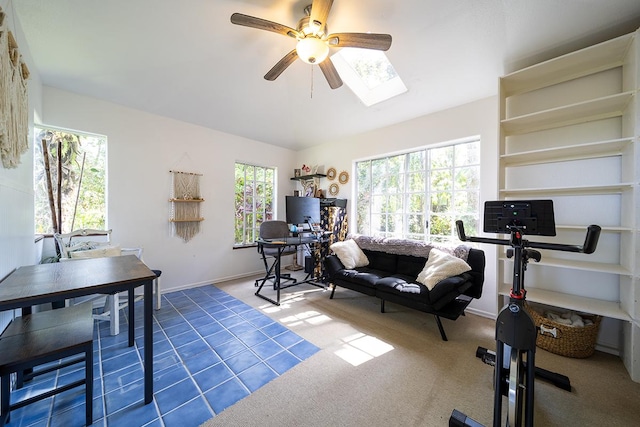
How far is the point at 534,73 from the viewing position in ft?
7.22

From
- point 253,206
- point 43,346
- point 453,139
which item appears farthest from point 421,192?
point 43,346

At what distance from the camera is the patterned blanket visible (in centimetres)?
275

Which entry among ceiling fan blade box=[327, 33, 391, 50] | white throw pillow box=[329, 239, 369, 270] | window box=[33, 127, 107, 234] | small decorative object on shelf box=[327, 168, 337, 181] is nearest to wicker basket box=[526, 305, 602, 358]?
white throw pillow box=[329, 239, 369, 270]

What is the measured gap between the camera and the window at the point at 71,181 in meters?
2.73

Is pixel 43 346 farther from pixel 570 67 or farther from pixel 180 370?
pixel 570 67

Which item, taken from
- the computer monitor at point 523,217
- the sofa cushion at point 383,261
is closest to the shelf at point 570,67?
the computer monitor at point 523,217

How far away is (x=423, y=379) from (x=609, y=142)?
234 centimetres

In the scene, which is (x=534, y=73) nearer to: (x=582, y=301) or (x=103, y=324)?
(x=582, y=301)

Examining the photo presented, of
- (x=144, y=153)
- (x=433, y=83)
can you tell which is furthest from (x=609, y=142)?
(x=144, y=153)

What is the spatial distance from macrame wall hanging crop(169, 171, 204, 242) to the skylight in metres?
2.71

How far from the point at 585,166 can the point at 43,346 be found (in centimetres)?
418

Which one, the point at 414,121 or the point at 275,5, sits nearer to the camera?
the point at 275,5

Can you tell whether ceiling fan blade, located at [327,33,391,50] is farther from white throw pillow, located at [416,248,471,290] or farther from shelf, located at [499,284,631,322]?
shelf, located at [499,284,631,322]

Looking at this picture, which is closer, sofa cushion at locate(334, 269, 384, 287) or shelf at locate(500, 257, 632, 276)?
shelf at locate(500, 257, 632, 276)
